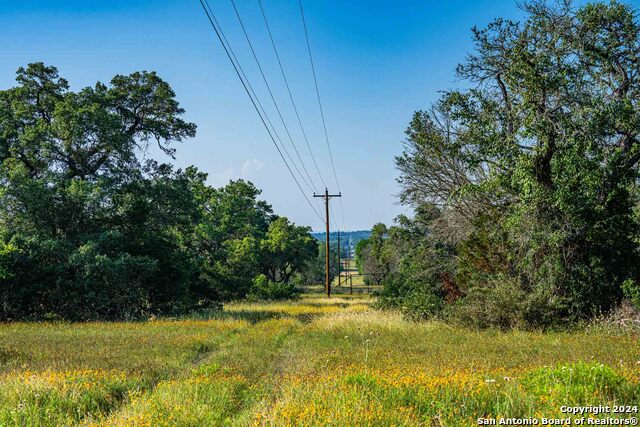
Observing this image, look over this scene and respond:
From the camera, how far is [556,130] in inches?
564

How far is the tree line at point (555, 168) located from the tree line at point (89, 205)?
15.3 meters

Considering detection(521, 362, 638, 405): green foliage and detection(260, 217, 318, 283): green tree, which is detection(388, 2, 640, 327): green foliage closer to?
detection(521, 362, 638, 405): green foliage

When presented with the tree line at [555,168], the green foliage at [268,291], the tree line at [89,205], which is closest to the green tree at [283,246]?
the green foliage at [268,291]

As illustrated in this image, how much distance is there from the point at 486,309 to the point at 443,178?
261 inches

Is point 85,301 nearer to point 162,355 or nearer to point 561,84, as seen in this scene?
point 162,355

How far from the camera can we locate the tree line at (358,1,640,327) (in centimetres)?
1430

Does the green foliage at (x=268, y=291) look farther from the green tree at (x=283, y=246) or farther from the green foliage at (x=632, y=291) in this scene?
the green foliage at (x=632, y=291)

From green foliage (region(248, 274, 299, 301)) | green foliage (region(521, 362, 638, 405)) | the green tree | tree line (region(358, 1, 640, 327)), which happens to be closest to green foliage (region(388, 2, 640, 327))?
tree line (region(358, 1, 640, 327))

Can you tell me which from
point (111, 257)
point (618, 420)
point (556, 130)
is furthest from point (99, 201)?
point (618, 420)

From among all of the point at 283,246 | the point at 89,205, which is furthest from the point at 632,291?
the point at 283,246

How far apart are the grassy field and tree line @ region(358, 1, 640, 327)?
2056 millimetres

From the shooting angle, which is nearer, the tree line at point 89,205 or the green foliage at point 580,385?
the green foliage at point 580,385

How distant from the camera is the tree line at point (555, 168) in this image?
46.9ft

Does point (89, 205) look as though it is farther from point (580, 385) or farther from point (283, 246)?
point (283, 246)
